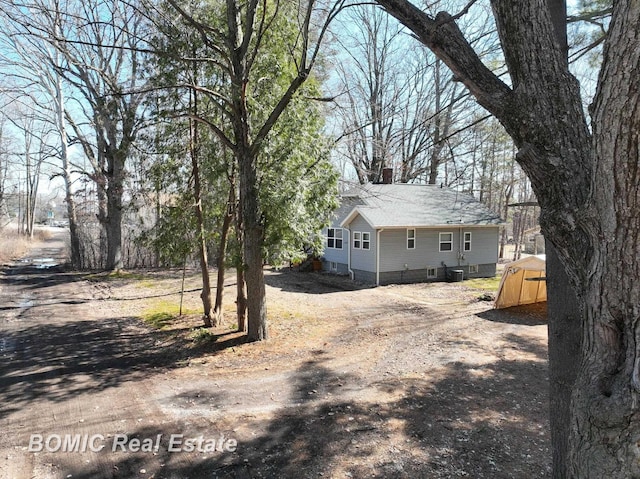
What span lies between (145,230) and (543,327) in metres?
10.6

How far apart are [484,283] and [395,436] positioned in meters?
14.5

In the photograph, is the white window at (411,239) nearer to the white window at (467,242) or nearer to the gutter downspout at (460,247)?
the gutter downspout at (460,247)

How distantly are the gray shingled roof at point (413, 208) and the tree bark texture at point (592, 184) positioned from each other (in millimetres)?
14694

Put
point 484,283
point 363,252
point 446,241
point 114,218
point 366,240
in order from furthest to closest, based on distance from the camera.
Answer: point 446,241 < point 114,218 < point 363,252 < point 366,240 < point 484,283

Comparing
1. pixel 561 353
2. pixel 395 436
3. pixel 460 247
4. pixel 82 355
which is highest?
pixel 460 247

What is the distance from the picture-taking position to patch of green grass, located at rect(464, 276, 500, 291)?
16.7 metres

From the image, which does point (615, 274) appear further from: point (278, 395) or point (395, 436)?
point (278, 395)

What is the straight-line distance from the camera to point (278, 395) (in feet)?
20.9

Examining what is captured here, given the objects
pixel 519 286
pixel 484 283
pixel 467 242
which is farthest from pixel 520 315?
pixel 467 242

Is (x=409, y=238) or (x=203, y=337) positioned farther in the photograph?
(x=409, y=238)

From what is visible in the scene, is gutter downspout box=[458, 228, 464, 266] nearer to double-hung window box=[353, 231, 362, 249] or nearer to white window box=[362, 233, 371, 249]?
white window box=[362, 233, 371, 249]

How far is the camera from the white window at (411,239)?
18469mm

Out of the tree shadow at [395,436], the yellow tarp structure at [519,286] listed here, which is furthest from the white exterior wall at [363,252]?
the tree shadow at [395,436]

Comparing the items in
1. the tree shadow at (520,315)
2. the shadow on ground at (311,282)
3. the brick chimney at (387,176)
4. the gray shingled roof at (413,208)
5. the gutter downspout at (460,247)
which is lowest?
the tree shadow at (520,315)
